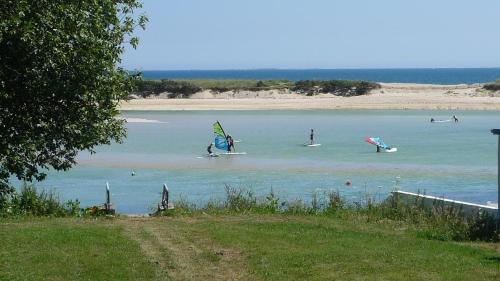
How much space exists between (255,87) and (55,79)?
2857 inches

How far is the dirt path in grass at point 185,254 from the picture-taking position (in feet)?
31.7

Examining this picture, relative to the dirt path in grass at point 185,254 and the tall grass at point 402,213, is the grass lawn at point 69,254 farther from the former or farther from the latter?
the tall grass at point 402,213

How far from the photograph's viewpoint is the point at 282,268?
992 centimetres

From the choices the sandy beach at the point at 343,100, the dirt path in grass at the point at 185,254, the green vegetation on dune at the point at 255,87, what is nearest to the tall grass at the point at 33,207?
the dirt path in grass at the point at 185,254

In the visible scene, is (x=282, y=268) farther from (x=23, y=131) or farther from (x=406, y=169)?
(x=406, y=169)

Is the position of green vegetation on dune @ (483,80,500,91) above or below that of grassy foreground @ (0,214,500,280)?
below

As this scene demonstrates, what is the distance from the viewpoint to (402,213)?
14.9 m

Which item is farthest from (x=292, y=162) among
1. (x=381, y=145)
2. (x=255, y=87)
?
(x=255, y=87)

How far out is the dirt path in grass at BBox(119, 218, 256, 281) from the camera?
9.65 m

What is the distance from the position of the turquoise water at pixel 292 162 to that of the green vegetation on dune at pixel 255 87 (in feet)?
72.0

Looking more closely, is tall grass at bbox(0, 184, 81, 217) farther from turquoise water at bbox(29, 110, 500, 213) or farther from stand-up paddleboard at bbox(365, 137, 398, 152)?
stand-up paddleboard at bbox(365, 137, 398, 152)

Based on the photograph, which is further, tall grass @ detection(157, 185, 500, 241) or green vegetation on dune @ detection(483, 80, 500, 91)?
green vegetation on dune @ detection(483, 80, 500, 91)

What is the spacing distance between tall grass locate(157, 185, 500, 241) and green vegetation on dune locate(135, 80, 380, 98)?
61.2 metres

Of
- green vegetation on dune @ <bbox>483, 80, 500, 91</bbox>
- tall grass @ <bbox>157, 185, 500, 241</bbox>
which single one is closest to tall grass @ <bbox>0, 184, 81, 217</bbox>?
tall grass @ <bbox>157, 185, 500, 241</bbox>
